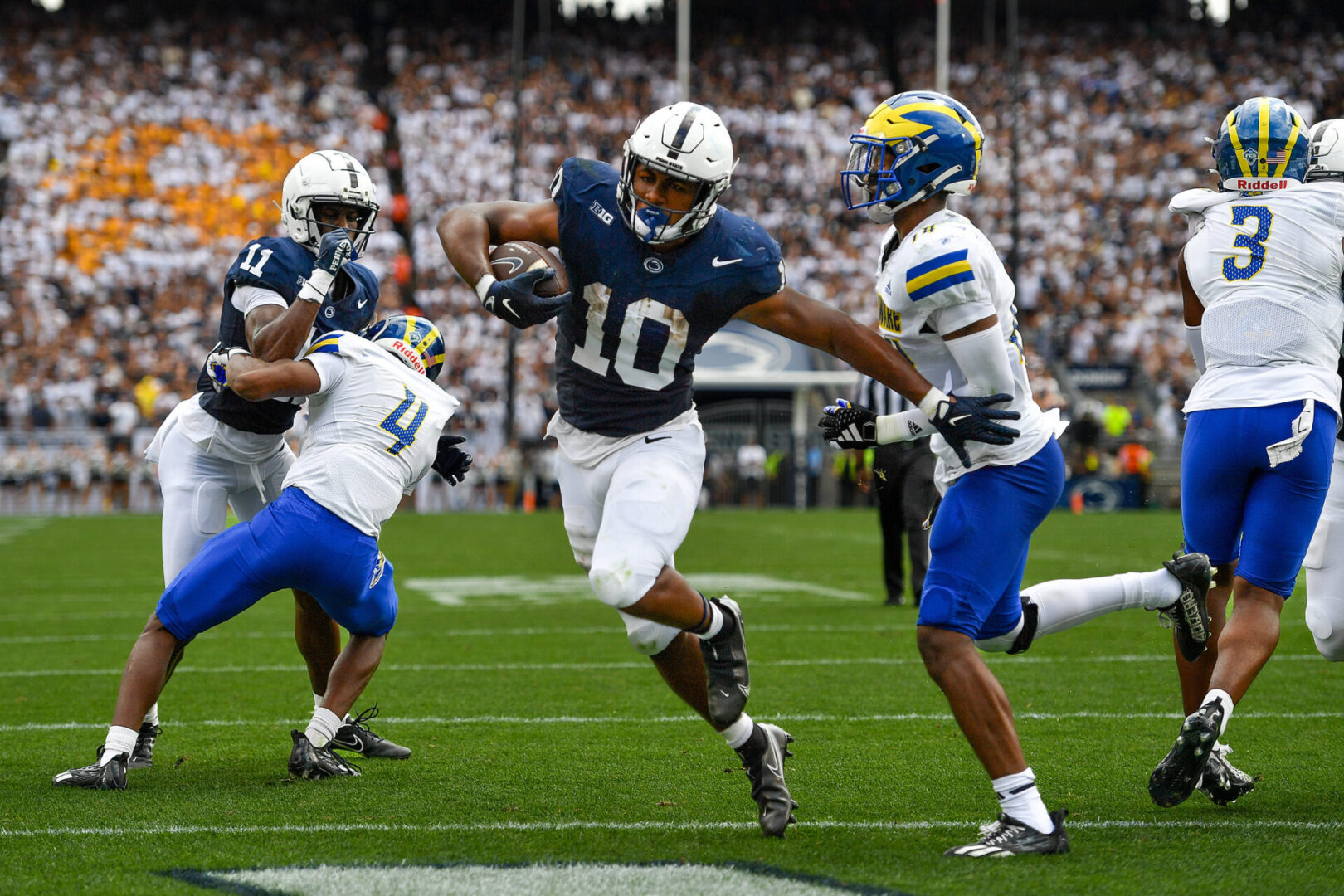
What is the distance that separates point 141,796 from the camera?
4.32 metres

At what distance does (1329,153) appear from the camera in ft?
15.7

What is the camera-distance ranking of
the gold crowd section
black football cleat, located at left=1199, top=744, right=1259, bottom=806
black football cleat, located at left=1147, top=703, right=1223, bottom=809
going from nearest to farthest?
black football cleat, located at left=1147, top=703, right=1223, bottom=809, black football cleat, located at left=1199, top=744, right=1259, bottom=806, the gold crowd section

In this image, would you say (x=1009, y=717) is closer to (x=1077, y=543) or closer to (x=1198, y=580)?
(x=1198, y=580)

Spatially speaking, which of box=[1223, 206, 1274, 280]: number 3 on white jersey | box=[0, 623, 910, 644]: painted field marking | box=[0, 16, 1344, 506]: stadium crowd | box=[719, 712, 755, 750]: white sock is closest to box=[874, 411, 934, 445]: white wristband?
box=[719, 712, 755, 750]: white sock

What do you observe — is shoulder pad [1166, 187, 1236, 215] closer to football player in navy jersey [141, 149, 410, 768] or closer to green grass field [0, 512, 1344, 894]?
green grass field [0, 512, 1344, 894]

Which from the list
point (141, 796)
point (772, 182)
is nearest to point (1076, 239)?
point (772, 182)

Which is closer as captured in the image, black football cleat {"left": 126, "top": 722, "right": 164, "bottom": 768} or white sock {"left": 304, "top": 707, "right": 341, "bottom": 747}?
white sock {"left": 304, "top": 707, "right": 341, "bottom": 747}

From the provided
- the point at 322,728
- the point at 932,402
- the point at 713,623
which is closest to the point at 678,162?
the point at 932,402

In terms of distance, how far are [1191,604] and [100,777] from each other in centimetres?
312

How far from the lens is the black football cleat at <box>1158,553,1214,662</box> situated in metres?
4.19

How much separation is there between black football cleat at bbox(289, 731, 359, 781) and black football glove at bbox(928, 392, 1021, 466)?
85.4 inches

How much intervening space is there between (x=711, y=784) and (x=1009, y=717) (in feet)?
3.79

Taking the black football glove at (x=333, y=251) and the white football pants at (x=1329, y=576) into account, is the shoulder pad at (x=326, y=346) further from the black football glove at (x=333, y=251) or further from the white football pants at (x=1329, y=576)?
the white football pants at (x=1329, y=576)

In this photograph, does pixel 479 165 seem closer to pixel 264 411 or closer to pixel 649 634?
pixel 264 411
